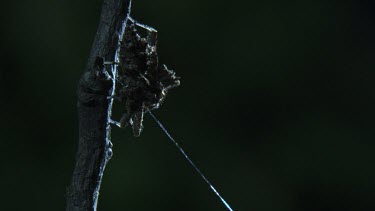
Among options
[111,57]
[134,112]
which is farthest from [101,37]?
[134,112]

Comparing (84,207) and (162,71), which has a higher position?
(162,71)

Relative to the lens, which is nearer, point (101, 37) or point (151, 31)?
point (101, 37)

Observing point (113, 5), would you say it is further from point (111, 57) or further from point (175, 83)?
point (175, 83)
